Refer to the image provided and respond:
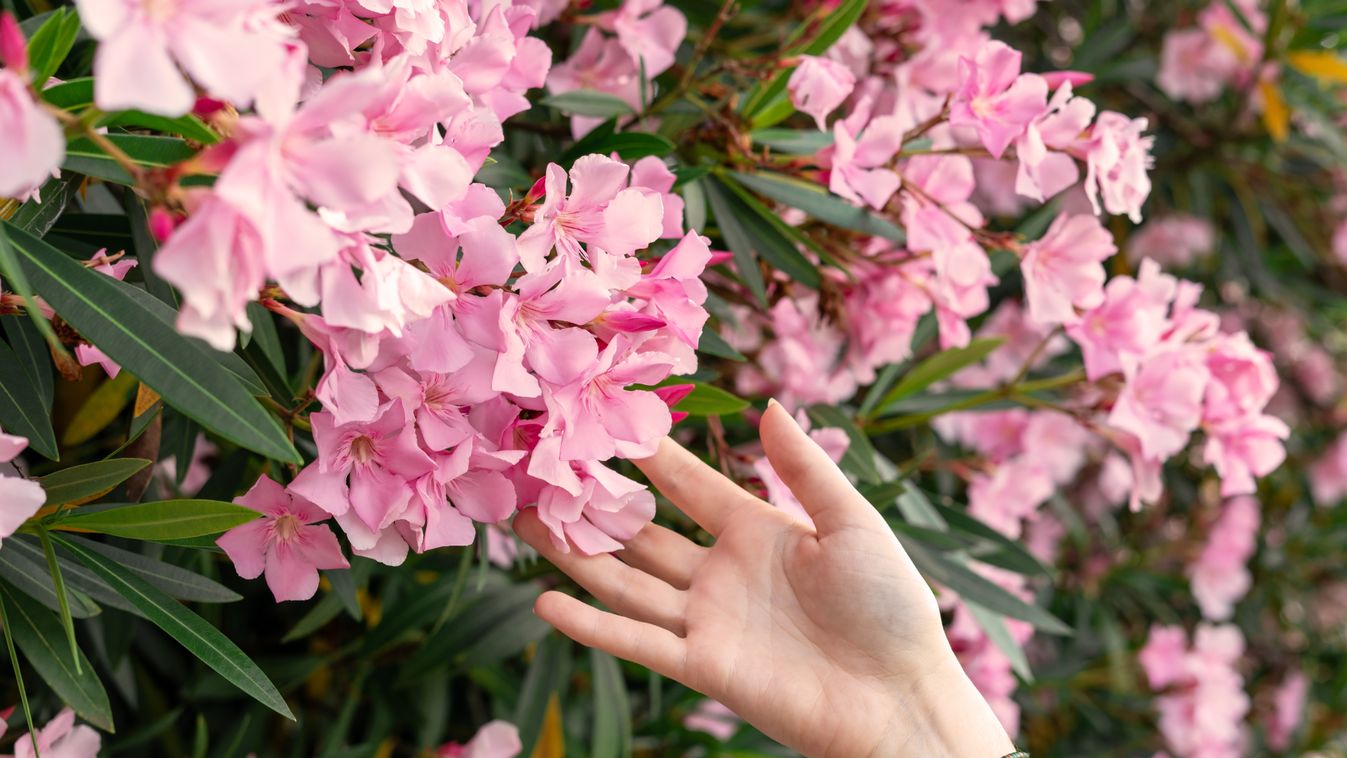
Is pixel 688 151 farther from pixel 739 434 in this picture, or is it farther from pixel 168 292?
pixel 168 292

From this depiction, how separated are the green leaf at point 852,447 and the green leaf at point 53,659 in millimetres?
716

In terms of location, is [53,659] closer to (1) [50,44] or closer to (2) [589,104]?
(1) [50,44]

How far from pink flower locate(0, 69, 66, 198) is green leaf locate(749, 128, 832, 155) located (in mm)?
692

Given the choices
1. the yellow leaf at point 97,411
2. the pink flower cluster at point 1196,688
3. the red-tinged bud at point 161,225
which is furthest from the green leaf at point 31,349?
the pink flower cluster at point 1196,688

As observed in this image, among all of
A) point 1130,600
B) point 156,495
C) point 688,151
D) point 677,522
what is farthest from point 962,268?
point 1130,600

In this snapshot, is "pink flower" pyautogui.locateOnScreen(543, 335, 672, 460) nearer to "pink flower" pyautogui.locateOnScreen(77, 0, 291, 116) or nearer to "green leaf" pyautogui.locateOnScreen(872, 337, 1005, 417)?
"pink flower" pyautogui.locateOnScreen(77, 0, 291, 116)

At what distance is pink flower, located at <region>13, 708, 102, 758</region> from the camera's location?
0.80 meters

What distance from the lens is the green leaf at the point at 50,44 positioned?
1.89 feet

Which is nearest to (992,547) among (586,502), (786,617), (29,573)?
(786,617)

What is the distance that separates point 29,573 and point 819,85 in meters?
0.76

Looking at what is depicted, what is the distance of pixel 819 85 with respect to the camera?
3.12 ft

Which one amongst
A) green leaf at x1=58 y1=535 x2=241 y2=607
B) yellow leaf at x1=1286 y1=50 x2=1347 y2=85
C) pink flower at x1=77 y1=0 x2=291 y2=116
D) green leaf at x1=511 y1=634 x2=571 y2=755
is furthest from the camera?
yellow leaf at x1=1286 y1=50 x2=1347 y2=85

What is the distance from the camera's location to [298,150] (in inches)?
19.4

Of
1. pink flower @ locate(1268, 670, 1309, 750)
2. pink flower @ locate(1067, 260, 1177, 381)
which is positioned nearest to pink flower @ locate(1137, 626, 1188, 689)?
pink flower @ locate(1268, 670, 1309, 750)
